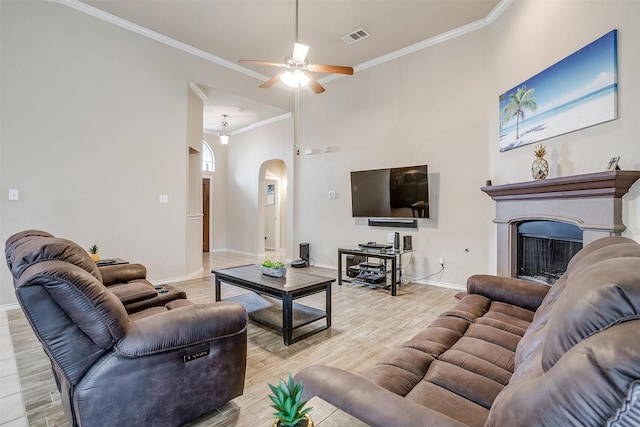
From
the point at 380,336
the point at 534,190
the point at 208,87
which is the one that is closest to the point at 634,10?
the point at 534,190

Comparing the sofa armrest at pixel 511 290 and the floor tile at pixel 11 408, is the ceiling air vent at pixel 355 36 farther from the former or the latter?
the floor tile at pixel 11 408

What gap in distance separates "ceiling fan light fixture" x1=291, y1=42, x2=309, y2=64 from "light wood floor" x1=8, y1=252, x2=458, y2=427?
9.19ft

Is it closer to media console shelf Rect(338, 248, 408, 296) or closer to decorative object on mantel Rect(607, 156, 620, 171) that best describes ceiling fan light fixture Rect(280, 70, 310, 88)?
media console shelf Rect(338, 248, 408, 296)

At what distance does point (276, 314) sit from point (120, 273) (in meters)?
1.51

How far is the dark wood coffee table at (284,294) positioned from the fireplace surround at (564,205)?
2.24 meters

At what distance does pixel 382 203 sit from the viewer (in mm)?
5078

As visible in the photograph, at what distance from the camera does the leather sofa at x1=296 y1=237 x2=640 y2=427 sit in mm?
530

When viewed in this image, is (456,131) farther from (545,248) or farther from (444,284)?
(444,284)

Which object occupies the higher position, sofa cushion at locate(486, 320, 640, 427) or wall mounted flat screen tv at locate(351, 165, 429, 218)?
wall mounted flat screen tv at locate(351, 165, 429, 218)

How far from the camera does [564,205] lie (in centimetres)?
283

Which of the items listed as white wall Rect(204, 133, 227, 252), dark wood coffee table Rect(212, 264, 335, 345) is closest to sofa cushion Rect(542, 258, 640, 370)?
dark wood coffee table Rect(212, 264, 335, 345)

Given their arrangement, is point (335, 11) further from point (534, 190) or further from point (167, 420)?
point (167, 420)

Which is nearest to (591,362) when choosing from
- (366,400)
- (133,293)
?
(366,400)

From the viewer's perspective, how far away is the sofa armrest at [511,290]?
213 centimetres
